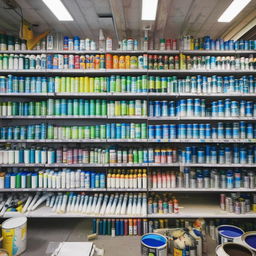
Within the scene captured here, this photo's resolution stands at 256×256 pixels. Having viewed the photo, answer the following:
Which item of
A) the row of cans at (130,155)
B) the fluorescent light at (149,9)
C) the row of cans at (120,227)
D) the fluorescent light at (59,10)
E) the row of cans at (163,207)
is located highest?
the fluorescent light at (59,10)

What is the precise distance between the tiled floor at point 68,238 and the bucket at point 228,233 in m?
0.26

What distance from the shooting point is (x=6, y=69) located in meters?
2.74

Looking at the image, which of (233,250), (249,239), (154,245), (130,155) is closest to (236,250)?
(233,250)

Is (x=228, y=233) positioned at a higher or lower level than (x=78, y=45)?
lower

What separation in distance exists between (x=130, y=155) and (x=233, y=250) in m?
1.61

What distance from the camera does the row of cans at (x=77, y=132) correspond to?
269 cm

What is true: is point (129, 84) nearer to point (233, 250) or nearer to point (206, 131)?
point (206, 131)

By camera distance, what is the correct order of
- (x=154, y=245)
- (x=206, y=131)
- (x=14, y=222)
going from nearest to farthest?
(x=154, y=245) → (x=14, y=222) → (x=206, y=131)

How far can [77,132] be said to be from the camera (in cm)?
273

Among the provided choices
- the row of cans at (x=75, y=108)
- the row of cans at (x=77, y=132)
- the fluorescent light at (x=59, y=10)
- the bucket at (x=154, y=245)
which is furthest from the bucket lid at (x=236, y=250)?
the fluorescent light at (x=59, y=10)

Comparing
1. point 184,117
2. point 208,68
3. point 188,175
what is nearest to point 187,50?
point 208,68

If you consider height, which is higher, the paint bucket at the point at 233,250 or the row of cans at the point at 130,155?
the row of cans at the point at 130,155

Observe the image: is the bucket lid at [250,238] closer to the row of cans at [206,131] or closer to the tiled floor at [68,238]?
the tiled floor at [68,238]

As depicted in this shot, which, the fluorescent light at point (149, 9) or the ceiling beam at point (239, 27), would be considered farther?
the ceiling beam at point (239, 27)
